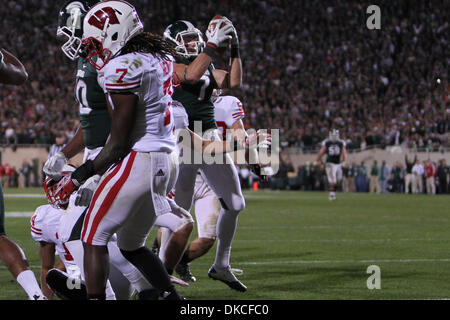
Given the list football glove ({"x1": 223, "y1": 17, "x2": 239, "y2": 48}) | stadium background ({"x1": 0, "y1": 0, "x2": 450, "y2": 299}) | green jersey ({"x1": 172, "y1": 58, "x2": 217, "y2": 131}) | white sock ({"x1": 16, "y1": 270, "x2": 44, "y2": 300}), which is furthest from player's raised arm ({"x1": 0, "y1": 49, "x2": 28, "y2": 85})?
stadium background ({"x1": 0, "y1": 0, "x2": 450, "y2": 299})

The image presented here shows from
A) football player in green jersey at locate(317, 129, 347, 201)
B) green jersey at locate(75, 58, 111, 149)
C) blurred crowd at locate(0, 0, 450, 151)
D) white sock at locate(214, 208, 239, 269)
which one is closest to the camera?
green jersey at locate(75, 58, 111, 149)

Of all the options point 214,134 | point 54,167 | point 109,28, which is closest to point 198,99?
point 214,134

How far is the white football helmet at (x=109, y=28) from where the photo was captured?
4.06 m

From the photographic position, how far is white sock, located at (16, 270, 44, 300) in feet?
15.2

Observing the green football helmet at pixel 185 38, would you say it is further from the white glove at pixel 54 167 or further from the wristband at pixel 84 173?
the wristband at pixel 84 173

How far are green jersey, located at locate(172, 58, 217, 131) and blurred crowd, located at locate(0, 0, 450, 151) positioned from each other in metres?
21.2

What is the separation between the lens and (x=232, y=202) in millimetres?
6102

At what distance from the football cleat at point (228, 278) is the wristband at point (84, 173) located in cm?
213

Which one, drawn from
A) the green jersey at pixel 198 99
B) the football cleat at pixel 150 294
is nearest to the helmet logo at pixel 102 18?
the football cleat at pixel 150 294

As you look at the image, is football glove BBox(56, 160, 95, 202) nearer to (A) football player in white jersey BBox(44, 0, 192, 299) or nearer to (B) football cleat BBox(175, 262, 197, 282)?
(A) football player in white jersey BBox(44, 0, 192, 299)

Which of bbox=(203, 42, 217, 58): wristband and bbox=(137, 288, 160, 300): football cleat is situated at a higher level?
bbox=(203, 42, 217, 58): wristband

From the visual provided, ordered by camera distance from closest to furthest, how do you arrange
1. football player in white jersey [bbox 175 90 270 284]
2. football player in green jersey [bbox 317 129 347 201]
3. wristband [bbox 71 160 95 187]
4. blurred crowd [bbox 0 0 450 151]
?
wristband [bbox 71 160 95 187]
football player in white jersey [bbox 175 90 270 284]
football player in green jersey [bbox 317 129 347 201]
blurred crowd [bbox 0 0 450 151]

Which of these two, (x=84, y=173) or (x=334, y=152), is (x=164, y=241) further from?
(x=334, y=152)

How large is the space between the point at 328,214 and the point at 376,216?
0.98 meters
